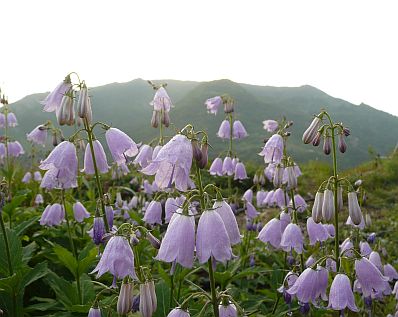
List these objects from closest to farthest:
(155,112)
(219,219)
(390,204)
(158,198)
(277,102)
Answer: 1. (219,219)
2. (158,198)
3. (155,112)
4. (390,204)
5. (277,102)

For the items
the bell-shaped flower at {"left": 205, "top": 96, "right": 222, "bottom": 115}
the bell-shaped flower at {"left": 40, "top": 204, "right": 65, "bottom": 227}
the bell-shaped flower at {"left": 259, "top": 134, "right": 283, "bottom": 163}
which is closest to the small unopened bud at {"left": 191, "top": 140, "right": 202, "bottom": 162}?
the bell-shaped flower at {"left": 259, "top": 134, "right": 283, "bottom": 163}

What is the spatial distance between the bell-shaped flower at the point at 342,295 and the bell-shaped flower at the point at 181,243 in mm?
1048

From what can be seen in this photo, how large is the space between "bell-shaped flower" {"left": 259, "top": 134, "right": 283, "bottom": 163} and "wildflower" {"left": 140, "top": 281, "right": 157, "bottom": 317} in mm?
2371

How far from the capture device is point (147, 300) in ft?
6.98

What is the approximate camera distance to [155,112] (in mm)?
4355

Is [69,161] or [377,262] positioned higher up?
[69,161]

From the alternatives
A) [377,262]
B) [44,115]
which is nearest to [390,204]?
[377,262]

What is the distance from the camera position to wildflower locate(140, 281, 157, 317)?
2.12m

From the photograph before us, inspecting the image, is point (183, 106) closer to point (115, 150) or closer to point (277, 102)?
point (277, 102)

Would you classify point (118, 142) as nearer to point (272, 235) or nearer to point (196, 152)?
point (196, 152)

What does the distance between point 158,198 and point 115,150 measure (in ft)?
2.80

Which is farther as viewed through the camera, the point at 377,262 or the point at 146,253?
the point at 146,253

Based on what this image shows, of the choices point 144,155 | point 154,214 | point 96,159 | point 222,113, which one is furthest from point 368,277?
point 222,113

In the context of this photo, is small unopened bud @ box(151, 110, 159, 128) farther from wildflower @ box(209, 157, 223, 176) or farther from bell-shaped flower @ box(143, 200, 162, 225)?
wildflower @ box(209, 157, 223, 176)
